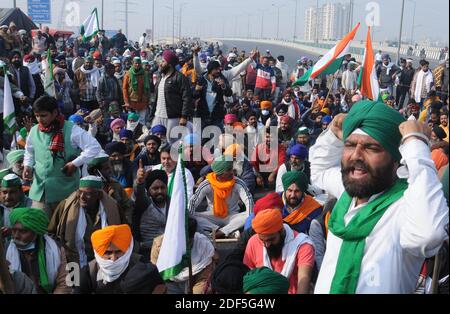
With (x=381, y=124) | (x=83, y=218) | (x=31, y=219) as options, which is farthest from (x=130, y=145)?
(x=381, y=124)

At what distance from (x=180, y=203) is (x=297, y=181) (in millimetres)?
1756

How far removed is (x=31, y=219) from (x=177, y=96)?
4134 mm

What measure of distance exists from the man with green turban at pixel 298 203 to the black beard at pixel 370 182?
269 cm

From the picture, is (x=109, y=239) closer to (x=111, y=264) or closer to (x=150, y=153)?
A: (x=111, y=264)

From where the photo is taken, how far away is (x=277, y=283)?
3.07m

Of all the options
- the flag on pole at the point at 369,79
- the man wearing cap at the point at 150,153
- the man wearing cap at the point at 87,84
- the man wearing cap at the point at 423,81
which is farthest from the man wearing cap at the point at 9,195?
the man wearing cap at the point at 423,81

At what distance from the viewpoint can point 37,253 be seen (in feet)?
12.9

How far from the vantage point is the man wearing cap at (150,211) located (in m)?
5.27

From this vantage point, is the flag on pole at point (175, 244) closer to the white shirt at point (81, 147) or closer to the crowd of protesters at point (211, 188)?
the crowd of protesters at point (211, 188)

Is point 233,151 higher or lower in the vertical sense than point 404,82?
lower
